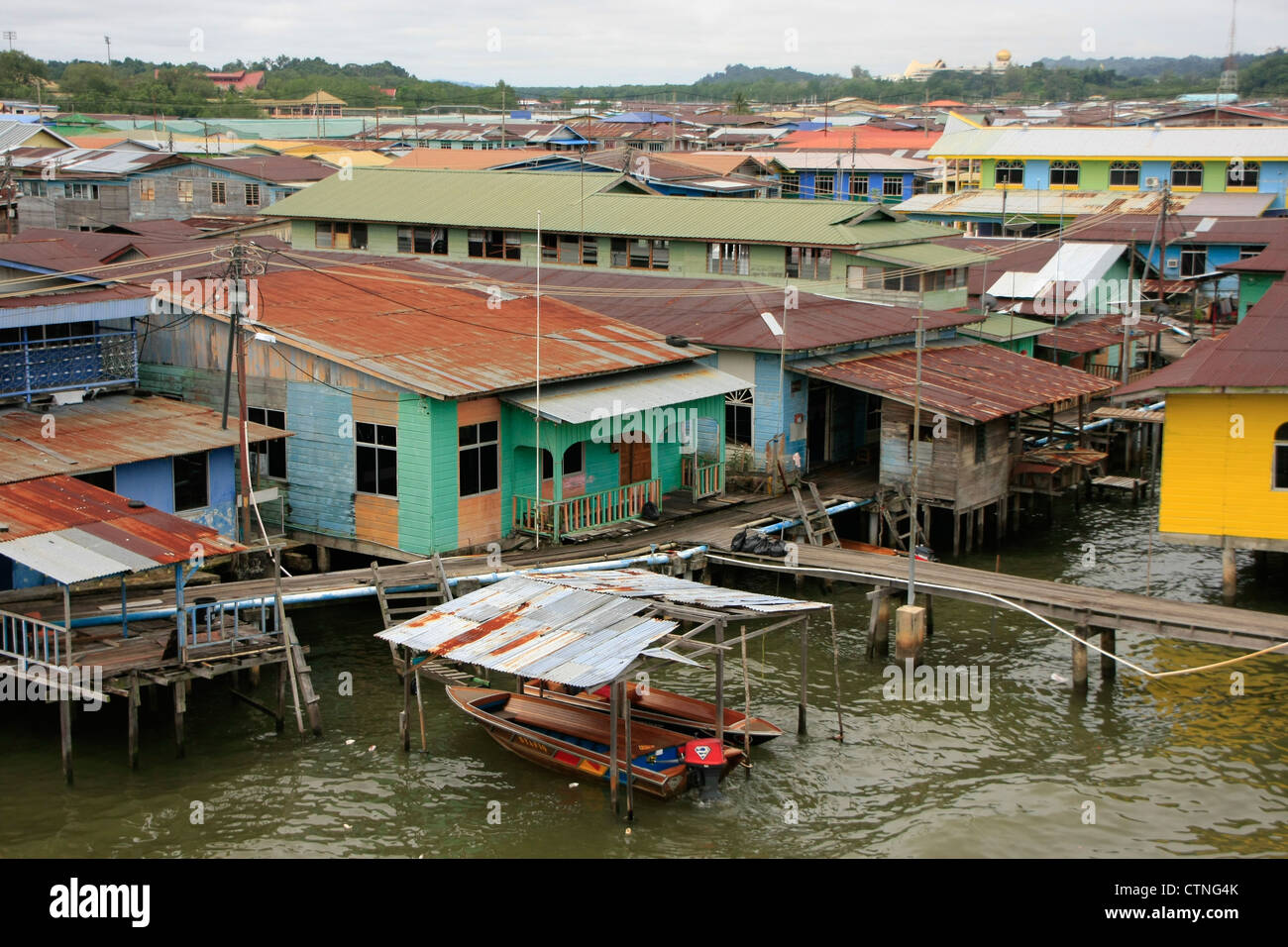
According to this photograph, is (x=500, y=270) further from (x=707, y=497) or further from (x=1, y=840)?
(x=1, y=840)

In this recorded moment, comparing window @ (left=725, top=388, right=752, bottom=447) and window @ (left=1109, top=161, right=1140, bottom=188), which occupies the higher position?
window @ (left=1109, top=161, right=1140, bottom=188)

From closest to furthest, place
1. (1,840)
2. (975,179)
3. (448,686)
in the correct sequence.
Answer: (1,840)
(448,686)
(975,179)

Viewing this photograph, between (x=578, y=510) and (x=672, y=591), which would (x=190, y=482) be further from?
(x=672, y=591)

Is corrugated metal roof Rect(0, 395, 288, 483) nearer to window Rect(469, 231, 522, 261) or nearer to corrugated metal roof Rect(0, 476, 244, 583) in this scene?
corrugated metal roof Rect(0, 476, 244, 583)

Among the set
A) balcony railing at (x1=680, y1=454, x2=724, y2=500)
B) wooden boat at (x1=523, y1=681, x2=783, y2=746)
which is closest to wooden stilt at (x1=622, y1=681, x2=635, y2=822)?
wooden boat at (x1=523, y1=681, x2=783, y2=746)

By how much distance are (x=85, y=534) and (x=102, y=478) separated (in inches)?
202

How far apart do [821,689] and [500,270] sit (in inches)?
988

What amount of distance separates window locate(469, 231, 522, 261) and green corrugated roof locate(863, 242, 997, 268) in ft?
42.6

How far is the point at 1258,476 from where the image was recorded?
31.4m

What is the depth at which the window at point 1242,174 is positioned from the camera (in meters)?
80.9

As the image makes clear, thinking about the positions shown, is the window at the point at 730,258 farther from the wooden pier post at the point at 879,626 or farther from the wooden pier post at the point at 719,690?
the wooden pier post at the point at 719,690

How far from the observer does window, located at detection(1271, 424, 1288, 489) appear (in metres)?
31.1

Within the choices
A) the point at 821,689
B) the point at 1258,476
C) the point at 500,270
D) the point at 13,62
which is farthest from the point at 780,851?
the point at 13,62

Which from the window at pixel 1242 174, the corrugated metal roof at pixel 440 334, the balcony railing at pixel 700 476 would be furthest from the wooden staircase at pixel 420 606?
the window at pixel 1242 174
